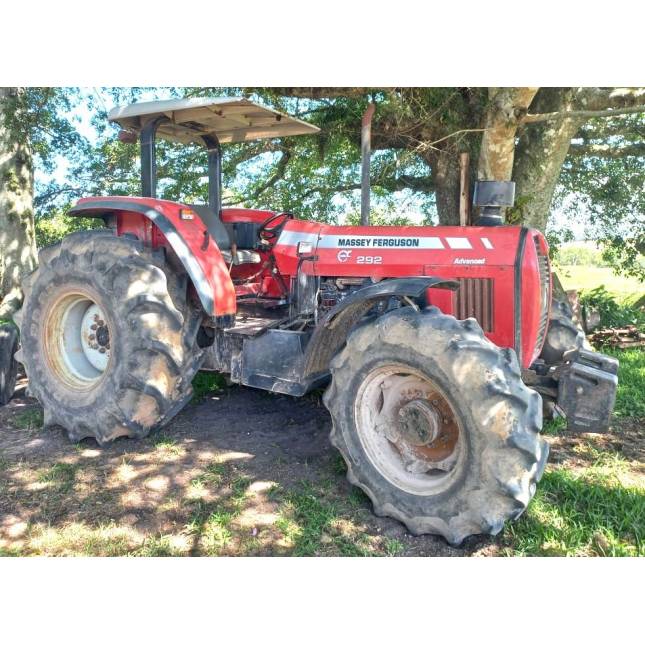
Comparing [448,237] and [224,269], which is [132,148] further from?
[448,237]

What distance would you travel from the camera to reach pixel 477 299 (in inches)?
144

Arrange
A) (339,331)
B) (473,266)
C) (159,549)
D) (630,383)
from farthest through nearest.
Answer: (630,383) < (339,331) < (473,266) < (159,549)

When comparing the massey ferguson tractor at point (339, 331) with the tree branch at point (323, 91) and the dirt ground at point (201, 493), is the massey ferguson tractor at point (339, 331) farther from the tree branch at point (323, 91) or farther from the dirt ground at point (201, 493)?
the tree branch at point (323, 91)

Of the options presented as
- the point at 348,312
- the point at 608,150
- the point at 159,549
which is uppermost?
the point at 608,150

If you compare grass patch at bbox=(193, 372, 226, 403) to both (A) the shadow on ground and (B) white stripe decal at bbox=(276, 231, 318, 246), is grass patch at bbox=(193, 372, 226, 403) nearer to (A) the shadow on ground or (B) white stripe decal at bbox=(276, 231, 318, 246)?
(A) the shadow on ground

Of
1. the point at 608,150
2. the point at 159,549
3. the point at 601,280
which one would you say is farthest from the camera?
the point at 601,280

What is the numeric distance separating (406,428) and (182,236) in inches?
83.0

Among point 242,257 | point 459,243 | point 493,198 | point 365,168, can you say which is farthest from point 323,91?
point 459,243

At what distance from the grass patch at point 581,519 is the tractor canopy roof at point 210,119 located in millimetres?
3150

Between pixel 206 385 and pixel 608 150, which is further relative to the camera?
pixel 608 150

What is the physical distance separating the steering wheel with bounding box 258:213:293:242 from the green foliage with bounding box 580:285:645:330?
16.7 feet

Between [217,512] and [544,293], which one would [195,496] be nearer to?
[217,512]

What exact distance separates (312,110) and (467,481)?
687 centimetres

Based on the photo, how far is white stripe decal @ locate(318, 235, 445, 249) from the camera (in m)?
3.77
